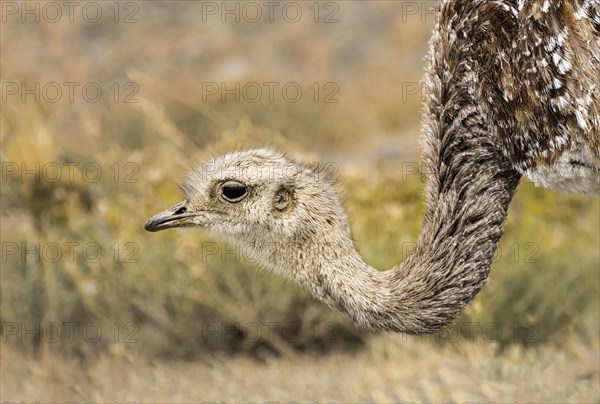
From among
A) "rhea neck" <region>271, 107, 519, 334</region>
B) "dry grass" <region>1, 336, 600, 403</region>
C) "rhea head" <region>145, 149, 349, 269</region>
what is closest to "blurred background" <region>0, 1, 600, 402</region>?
"dry grass" <region>1, 336, 600, 403</region>

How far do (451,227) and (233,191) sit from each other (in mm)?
835

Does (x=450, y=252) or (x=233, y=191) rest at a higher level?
(x=233, y=191)

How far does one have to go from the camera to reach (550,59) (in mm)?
3375

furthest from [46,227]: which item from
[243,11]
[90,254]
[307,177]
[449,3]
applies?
[243,11]

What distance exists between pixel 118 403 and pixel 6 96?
3.80 m

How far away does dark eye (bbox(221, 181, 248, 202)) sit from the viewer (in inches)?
150

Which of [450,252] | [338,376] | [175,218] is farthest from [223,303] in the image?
[450,252]

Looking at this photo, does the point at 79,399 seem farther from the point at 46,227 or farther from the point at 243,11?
the point at 243,11

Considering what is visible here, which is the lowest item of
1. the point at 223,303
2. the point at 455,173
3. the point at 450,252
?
the point at 223,303

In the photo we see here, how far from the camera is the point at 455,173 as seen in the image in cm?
371

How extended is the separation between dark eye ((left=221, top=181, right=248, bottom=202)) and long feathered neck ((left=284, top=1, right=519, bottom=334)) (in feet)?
1.52

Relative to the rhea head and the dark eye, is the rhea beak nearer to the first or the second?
the rhea head

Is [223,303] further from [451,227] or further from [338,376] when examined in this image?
[451,227]

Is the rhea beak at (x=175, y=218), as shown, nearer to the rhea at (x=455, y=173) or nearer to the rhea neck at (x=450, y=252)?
the rhea at (x=455, y=173)
